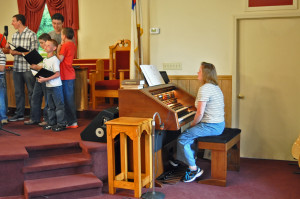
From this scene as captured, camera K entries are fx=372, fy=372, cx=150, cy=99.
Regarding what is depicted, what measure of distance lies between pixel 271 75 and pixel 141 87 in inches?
77.4

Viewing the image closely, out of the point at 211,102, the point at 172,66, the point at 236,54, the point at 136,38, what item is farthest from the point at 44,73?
the point at 236,54

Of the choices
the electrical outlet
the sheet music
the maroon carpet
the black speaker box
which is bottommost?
the maroon carpet

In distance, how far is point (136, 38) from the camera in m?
5.44

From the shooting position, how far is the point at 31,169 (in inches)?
151

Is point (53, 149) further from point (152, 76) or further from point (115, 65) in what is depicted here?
point (115, 65)

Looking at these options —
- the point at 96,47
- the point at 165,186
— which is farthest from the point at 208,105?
the point at 96,47

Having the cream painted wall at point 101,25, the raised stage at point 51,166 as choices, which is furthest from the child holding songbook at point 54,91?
the cream painted wall at point 101,25

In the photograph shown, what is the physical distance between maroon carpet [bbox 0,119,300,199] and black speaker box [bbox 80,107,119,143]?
0.83 feet

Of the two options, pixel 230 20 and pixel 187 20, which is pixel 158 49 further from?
pixel 230 20

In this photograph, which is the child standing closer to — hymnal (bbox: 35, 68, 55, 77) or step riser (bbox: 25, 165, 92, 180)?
hymnal (bbox: 35, 68, 55, 77)

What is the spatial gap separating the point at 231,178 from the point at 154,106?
1.30 meters

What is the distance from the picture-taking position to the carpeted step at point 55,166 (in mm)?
3877

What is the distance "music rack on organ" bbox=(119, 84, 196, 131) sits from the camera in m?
3.99

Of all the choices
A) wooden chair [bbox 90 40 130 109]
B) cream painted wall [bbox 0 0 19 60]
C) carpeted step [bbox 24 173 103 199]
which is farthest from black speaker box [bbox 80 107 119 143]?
cream painted wall [bbox 0 0 19 60]
